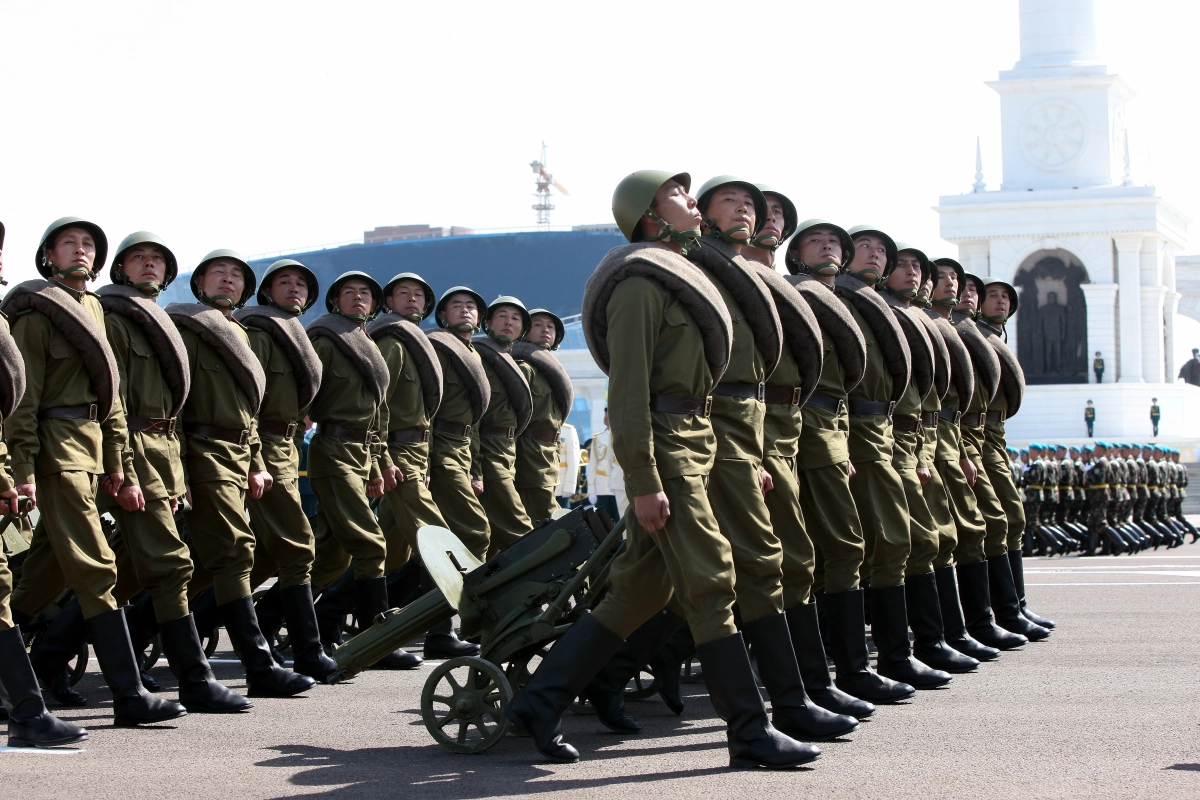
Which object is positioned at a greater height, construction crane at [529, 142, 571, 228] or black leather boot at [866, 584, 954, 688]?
construction crane at [529, 142, 571, 228]

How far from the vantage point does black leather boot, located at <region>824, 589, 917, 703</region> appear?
7.32 meters

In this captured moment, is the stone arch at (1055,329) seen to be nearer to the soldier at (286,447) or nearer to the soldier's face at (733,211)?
the soldier at (286,447)

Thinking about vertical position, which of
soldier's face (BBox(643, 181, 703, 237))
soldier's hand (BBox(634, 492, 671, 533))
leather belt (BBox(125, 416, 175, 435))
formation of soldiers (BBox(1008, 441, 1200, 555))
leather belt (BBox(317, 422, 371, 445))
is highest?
soldier's face (BBox(643, 181, 703, 237))

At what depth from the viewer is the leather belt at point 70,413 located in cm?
672

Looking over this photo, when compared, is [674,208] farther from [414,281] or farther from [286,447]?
[414,281]

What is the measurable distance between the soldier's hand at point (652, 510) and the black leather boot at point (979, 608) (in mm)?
4540

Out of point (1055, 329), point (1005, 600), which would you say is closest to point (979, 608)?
point (1005, 600)

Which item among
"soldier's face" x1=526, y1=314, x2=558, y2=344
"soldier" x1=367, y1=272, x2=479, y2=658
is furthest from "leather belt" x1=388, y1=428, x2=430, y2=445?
"soldier's face" x1=526, y1=314, x2=558, y2=344

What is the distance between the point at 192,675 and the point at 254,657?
1.67 feet

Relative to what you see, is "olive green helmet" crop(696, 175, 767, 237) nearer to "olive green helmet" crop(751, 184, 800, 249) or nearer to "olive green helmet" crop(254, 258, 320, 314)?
"olive green helmet" crop(751, 184, 800, 249)

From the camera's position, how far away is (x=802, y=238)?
793cm

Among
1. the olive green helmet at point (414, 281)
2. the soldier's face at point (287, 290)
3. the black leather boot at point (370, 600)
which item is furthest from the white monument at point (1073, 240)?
the soldier's face at point (287, 290)

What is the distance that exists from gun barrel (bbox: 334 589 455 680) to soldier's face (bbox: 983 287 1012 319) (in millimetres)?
5848

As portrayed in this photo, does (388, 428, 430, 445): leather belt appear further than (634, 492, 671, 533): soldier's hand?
Yes
